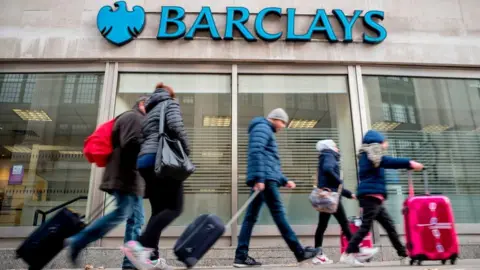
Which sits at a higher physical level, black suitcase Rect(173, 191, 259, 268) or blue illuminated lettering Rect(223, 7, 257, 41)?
blue illuminated lettering Rect(223, 7, 257, 41)

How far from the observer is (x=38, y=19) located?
8312 millimetres

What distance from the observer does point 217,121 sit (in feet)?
26.1

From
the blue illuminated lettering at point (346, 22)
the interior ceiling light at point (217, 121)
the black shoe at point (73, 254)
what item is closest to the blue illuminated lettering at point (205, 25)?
the interior ceiling light at point (217, 121)

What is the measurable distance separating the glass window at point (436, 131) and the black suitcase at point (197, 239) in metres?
5.14

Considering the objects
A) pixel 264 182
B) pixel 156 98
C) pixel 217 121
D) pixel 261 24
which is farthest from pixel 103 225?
pixel 261 24

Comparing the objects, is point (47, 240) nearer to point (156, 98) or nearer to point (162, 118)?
point (162, 118)

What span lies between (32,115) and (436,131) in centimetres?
850

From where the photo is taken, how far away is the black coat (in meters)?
3.83

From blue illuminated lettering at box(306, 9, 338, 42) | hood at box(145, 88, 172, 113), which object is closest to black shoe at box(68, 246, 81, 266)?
hood at box(145, 88, 172, 113)

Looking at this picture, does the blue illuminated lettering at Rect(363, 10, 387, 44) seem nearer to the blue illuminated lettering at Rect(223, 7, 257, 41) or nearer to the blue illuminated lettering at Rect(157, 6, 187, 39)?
the blue illuminated lettering at Rect(223, 7, 257, 41)

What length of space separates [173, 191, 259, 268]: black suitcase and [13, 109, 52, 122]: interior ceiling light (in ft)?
19.1

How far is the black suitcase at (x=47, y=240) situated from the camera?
3449 mm

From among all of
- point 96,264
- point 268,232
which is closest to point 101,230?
point 96,264

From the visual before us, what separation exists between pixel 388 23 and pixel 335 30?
124 cm
